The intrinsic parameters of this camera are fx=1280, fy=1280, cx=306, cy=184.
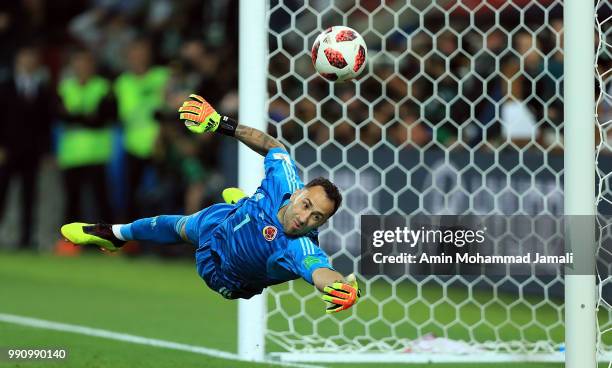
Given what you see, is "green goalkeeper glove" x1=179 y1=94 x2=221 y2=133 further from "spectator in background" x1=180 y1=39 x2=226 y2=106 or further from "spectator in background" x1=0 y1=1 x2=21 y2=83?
"spectator in background" x1=0 y1=1 x2=21 y2=83

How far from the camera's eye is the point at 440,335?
8.62 meters

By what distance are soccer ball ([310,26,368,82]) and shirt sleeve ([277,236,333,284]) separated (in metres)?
1.08

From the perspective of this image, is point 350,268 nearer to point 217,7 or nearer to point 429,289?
point 429,289

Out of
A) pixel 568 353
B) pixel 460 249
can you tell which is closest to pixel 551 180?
pixel 460 249

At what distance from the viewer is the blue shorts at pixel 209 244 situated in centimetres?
670

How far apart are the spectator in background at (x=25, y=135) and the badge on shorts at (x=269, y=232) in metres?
8.63

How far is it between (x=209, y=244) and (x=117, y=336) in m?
2.07

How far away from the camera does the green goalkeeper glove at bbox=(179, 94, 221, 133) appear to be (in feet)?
21.3

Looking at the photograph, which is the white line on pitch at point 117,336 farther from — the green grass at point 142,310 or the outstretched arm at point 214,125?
the outstretched arm at point 214,125

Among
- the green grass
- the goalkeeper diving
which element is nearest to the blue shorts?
the goalkeeper diving

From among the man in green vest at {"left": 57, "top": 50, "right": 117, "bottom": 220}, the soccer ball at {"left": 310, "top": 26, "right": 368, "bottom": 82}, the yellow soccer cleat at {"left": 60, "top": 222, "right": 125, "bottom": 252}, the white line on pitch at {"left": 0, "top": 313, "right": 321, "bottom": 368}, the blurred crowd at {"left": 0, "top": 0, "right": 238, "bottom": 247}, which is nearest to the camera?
the soccer ball at {"left": 310, "top": 26, "right": 368, "bottom": 82}

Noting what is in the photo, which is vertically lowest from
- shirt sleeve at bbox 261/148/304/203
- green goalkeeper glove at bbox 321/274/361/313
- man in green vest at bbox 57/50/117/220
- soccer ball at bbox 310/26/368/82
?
green goalkeeper glove at bbox 321/274/361/313

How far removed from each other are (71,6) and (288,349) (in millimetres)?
11088

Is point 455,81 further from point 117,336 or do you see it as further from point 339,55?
point 117,336
